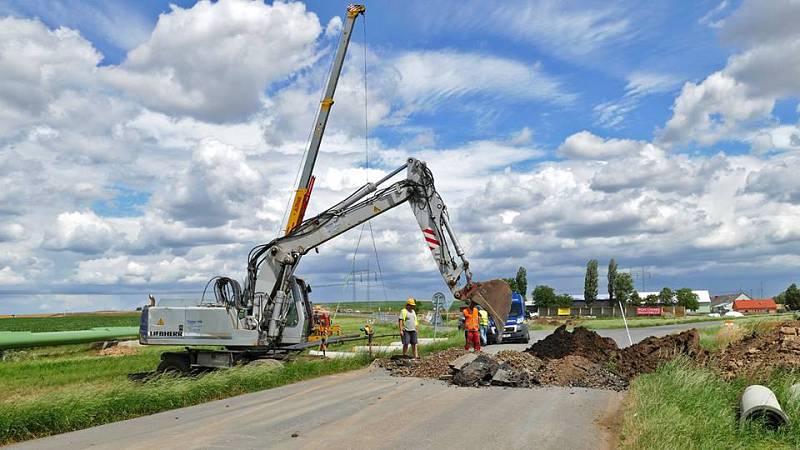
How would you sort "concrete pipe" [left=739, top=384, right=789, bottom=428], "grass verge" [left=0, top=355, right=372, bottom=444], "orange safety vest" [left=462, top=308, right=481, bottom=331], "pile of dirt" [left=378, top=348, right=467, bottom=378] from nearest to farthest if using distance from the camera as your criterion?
"grass verge" [left=0, top=355, right=372, bottom=444]
"concrete pipe" [left=739, top=384, right=789, bottom=428]
"pile of dirt" [left=378, top=348, right=467, bottom=378]
"orange safety vest" [left=462, top=308, right=481, bottom=331]

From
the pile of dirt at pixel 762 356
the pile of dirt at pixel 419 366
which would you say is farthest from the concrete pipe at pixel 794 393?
the pile of dirt at pixel 419 366

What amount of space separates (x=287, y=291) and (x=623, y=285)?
100136 mm

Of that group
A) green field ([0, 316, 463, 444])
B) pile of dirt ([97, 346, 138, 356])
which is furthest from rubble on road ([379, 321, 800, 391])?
pile of dirt ([97, 346, 138, 356])

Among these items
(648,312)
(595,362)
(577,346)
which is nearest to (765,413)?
(595,362)

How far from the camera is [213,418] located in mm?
12398

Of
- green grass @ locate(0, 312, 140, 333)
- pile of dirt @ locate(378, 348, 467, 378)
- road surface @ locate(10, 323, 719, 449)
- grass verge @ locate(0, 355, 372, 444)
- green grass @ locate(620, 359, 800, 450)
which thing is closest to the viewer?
green grass @ locate(620, 359, 800, 450)

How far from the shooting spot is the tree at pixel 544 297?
123m

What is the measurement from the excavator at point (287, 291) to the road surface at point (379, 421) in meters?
3.97

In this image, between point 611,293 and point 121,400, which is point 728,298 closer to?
point 611,293

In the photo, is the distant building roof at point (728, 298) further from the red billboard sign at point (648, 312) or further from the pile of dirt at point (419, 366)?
the pile of dirt at point (419, 366)

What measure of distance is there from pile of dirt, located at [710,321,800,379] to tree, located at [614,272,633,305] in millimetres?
95798

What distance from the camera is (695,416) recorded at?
11.9m

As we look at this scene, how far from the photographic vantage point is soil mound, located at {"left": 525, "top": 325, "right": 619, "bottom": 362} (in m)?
21.5

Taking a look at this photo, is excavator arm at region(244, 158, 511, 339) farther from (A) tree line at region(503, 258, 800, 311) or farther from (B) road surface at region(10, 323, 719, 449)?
(A) tree line at region(503, 258, 800, 311)
